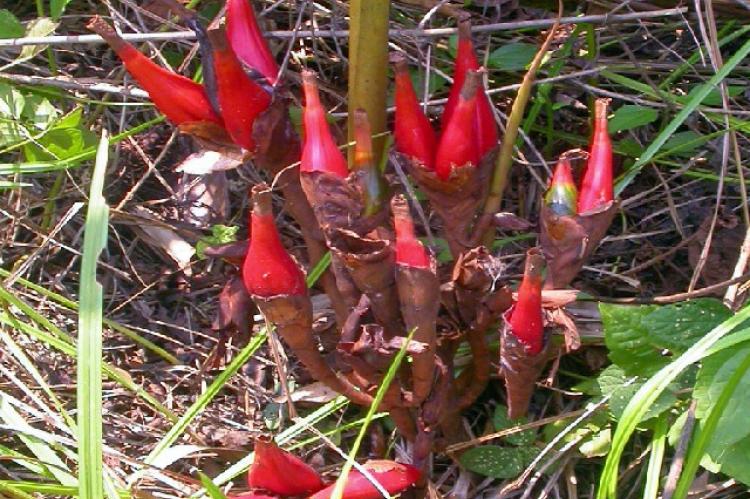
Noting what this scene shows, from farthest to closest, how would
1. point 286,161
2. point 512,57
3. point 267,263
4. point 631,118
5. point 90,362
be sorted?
point 512,57, point 631,118, point 286,161, point 267,263, point 90,362

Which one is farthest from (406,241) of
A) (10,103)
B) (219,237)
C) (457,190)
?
(10,103)

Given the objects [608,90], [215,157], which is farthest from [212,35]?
[608,90]

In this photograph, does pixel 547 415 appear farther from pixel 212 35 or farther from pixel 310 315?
pixel 212 35

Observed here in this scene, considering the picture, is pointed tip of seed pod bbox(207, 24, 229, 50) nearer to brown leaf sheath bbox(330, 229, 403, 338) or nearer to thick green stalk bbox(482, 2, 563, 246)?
brown leaf sheath bbox(330, 229, 403, 338)

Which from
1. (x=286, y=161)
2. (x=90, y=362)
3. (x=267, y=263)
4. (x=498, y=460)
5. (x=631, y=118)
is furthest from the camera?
(x=631, y=118)

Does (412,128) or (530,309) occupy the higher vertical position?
(412,128)

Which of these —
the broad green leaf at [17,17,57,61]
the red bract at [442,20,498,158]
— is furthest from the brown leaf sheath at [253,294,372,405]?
the broad green leaf at [17,17,57,61]

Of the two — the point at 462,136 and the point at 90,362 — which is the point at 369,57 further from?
the point at 90,362

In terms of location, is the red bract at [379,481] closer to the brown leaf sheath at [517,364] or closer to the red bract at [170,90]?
the brown leaf sheath at [517,364]

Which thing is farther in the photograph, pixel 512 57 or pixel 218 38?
pixel 512 57
